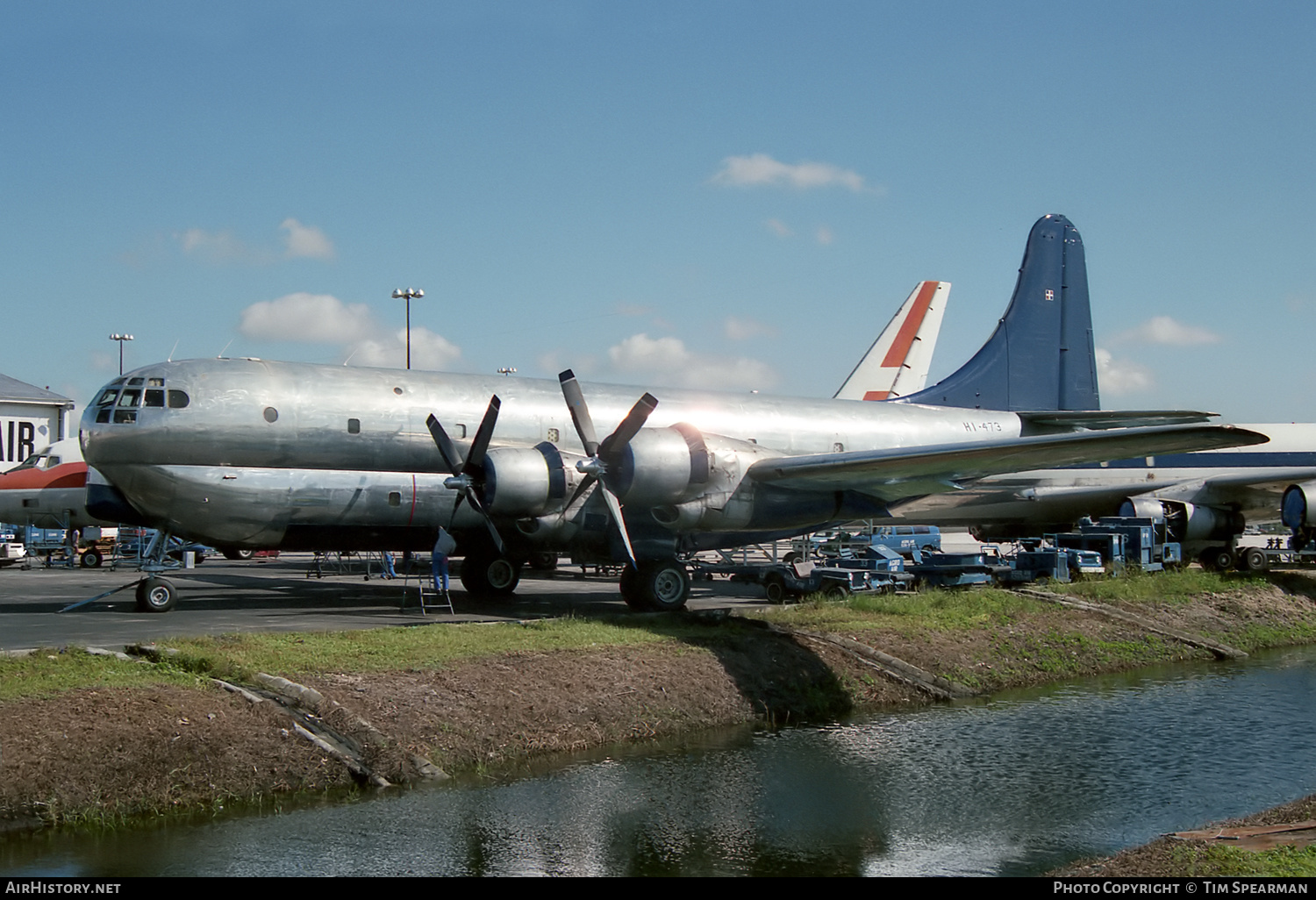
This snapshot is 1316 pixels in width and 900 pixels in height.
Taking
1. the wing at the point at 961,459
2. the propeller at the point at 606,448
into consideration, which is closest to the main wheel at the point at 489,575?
the propeller at the point at 606,448

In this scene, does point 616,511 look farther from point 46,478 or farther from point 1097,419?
point 46,478

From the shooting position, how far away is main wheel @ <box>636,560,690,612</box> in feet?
72.1

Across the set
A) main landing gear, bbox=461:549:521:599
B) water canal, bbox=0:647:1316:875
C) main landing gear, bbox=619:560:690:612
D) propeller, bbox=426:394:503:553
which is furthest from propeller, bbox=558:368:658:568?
main landing gear, bbox=461:549:521:599

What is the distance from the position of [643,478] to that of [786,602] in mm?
7672

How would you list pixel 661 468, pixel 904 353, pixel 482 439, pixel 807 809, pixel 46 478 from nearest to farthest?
pixel 807 809 < pixel 661 468 < pixel 482 439 < pixel 46 478 < pixel 904 353

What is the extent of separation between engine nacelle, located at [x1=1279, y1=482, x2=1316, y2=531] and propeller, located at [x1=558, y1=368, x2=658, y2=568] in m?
21.1

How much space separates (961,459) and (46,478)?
94.5 feet

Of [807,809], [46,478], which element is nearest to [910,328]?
[46,478]

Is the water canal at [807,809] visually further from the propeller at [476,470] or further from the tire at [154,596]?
the tire at [154,596]

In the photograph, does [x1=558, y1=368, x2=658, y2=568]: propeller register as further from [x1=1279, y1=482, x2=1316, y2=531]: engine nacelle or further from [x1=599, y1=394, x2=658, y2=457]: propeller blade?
[x1=1279, y1=482, x2=1316, y2=531]: engine nacelle

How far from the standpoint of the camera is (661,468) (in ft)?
65.9

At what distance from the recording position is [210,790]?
11.6 metres

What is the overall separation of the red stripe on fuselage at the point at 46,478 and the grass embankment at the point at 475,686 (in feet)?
71.9
